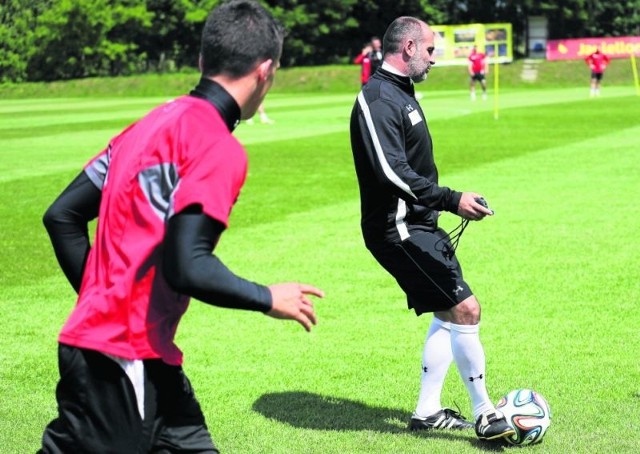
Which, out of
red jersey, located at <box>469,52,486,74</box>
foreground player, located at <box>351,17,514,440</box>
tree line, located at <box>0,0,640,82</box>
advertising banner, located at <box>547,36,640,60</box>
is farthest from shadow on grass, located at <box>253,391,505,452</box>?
tree line, located at <box>0,0,640,82</box>

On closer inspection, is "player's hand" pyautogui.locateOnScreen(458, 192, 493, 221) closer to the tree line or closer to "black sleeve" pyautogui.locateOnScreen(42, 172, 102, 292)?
"black sleeve" pyautogui.locateOnScreen(42, 172, 102, 292)

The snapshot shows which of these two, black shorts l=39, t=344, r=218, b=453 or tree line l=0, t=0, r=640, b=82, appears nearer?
black shorts l=39, t=344, r=218, b=453

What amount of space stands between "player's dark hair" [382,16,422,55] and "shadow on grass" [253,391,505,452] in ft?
6.80

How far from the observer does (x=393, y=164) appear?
19.6 ft

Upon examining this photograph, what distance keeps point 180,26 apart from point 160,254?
80981 millimetres

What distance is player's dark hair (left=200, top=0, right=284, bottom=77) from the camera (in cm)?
351

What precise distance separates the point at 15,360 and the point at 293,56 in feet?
244

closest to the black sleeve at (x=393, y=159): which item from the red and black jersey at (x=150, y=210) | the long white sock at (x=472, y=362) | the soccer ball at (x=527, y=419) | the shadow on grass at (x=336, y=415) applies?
the long white sock at (x=472, y=362)

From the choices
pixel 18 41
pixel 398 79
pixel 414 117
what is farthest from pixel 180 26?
pixel 414 117

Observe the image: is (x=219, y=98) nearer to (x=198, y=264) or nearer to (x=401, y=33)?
(x=198, y=264)

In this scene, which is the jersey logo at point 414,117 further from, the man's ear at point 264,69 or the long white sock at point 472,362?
the man's ear at point 264,69

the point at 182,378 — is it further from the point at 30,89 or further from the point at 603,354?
the point at 30,89

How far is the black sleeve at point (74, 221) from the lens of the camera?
3932mm

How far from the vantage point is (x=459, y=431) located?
6371mm
